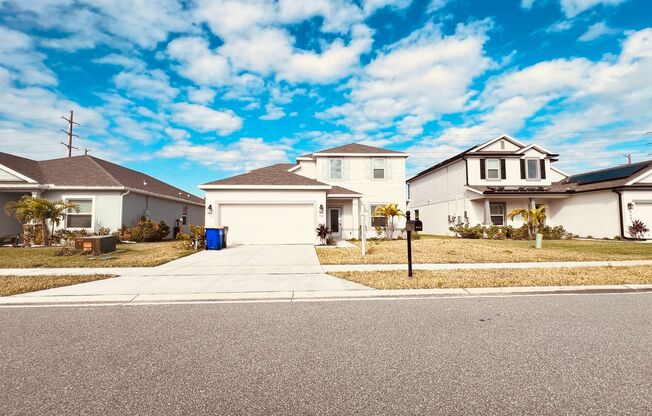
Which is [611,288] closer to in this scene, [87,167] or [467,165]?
[467,165]

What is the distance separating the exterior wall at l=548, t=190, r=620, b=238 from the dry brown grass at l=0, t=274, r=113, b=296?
26806mm

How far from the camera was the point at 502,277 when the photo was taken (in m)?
7.73

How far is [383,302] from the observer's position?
581 cm

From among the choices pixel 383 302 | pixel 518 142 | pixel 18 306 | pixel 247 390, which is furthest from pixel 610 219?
pixel 18 306

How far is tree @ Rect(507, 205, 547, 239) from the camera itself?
2030 cm

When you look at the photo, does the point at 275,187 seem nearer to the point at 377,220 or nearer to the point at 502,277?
the point at 377,220

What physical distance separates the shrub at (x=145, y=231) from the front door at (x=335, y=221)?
36.2 feet

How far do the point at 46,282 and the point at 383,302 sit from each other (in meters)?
7.66

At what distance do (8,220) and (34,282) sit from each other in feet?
53.7

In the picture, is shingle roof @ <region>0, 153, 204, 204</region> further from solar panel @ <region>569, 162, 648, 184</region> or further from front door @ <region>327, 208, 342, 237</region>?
solar panel @ <region>569, 162, 648, 184</region>

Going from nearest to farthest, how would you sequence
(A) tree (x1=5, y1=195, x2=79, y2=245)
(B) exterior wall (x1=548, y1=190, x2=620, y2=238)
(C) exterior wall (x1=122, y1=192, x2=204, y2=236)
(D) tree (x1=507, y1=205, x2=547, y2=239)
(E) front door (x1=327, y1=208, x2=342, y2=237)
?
(A) tree (x1=5, y1=195, x2=79, y2=245) < (C) exterior wall (x1=122, y1=192, x2=204, y2=236) < (B) exterior wall (x1=548, y1=190, x2=620, y2=238) < (D) tree (x1=507, y1=205, x2=547, y2=239) < (E) front door (x1=327, y1=208, x2=342, y2=237)

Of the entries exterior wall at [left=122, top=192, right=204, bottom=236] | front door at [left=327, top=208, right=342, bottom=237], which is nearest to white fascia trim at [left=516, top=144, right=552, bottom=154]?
front door at [left=327, top=208, right=342, bottom=237]

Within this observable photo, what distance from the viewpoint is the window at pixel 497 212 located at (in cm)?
2294

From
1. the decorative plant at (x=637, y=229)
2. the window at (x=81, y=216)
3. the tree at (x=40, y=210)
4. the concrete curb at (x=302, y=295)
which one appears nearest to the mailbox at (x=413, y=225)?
the concrete curb at (x=302, y=295)
